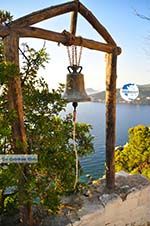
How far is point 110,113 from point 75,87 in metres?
0.96

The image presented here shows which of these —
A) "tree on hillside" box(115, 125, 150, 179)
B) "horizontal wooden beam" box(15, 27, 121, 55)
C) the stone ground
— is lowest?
"tree on hillside" box(115, 125, 150, 179)

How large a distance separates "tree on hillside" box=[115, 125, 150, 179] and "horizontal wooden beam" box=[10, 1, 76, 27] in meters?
7.93

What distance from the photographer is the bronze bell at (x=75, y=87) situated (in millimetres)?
3064

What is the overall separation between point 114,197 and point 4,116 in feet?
5.99

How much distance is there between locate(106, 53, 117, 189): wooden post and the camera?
12.7 feet

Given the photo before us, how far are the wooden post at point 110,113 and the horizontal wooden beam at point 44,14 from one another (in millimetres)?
879

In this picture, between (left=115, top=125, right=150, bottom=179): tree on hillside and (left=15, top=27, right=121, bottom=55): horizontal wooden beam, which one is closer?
(left=15, top=27, right=121, bottom=55): horizontal wooden beam

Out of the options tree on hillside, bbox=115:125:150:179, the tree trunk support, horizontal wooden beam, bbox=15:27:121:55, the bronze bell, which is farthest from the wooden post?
tree on hillside, bbox=115:125:150:179

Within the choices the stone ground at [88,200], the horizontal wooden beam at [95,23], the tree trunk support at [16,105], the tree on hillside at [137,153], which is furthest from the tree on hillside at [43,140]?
the tree on hillside at [137,153]

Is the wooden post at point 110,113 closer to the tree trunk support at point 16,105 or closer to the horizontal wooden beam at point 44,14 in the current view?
the horizontal wooden beam at point 44,14

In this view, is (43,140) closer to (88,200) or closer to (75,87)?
(75,87)

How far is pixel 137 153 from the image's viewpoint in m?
11.4

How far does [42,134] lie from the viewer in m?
2.95

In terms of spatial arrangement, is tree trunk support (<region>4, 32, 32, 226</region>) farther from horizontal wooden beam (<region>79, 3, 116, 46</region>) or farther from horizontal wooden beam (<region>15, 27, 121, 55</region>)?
horizontal wooden beam (<region>79, 3, 116, 46</region>)
